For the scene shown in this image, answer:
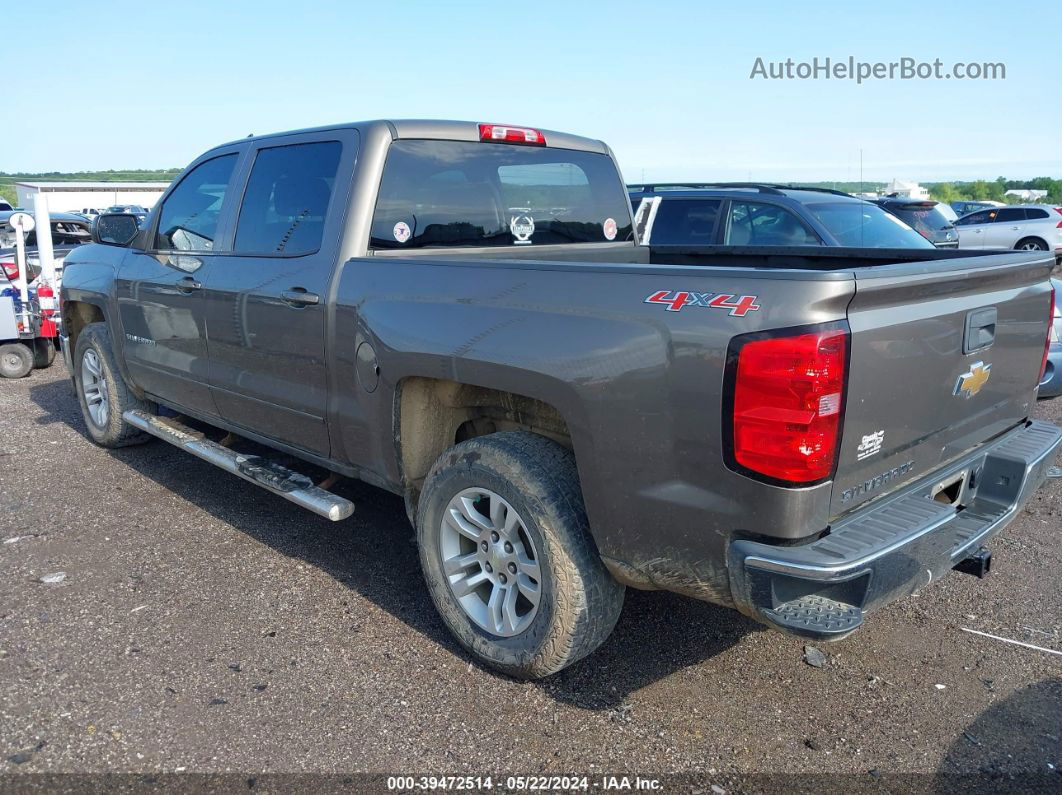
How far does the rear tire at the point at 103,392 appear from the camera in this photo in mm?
5773

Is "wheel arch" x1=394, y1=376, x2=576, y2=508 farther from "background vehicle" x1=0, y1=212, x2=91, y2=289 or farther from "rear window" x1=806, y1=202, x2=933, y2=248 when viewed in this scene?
"background vehicle" x1=0, y1=212, x2=91, y2=289

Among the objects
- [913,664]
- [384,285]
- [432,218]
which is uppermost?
[432,218]

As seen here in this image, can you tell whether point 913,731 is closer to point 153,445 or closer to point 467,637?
point 467,637

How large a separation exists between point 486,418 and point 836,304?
169 centimetres

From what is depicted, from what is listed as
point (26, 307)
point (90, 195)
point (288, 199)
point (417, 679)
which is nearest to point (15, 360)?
point (26, 307)

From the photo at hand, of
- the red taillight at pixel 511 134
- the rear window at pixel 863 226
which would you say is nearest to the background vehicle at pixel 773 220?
the rear window at pixel 863 226

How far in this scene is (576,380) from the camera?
274 centimetres

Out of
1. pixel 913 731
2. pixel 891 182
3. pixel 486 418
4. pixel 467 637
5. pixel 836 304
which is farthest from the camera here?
pixel 891 182

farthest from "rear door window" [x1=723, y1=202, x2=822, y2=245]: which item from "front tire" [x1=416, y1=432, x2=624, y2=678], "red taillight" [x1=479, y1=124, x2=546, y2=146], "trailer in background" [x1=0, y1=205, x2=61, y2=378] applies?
"trailer in background" [x1=0, y1=205, x2=61, y2=378]

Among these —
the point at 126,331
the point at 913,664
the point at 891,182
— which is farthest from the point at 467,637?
the point at 891,182

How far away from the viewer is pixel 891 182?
1698 centimetres

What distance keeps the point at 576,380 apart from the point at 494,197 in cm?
170

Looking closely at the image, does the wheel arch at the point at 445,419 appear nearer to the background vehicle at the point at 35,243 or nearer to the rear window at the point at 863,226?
the rear window at the point at 863,226

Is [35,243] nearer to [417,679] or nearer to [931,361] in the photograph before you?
[417,679]
